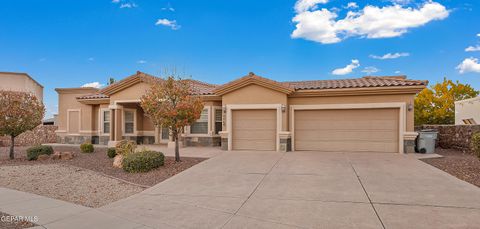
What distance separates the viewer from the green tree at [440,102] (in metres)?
28.9

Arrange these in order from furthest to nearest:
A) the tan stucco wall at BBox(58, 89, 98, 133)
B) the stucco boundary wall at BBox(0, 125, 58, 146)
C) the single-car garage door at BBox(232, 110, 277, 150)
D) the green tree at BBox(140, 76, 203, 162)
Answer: the stucco boundary wall at BBox(0, 125, 58, 146) → the tan stucco wall at BBox(58, 89, 98, 133) → the single-car garage door at BBox(232, 110, 277, 150) → the green tree at BBox(140, 76, 203, 162)

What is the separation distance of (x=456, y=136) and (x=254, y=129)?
11.1 metres

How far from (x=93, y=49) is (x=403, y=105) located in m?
18.7

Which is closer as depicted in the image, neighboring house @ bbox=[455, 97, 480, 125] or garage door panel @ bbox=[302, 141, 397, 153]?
garage door panel @ bbox=[302, 141, 397, 153]

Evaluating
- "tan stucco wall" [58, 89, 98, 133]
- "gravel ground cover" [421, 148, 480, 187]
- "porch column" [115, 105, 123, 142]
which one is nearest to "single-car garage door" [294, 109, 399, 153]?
"gravel ground cover" [421, 148, 480, 187]

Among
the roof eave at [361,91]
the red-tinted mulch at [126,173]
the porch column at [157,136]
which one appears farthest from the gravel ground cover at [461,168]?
the porch column at [157,136]

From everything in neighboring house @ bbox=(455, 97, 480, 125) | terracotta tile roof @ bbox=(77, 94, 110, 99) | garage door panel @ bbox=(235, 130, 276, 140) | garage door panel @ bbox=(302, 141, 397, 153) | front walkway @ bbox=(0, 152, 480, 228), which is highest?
Result: terracotta tile roof @ bbox=(77, 94, 110, 99)

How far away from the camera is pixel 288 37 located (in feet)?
56.6

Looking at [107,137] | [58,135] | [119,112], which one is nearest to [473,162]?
[119,112]

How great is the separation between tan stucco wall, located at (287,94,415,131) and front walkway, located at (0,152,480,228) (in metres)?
3.79

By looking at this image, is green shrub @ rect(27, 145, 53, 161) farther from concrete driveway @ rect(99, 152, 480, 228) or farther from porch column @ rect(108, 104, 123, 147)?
concrete driveway @ rect(99, 152, 480, 228)

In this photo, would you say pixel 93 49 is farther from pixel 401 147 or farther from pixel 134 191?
pixel 401 147

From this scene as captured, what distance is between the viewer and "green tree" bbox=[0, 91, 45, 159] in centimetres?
1195

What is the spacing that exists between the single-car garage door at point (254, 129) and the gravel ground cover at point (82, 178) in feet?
10.8
